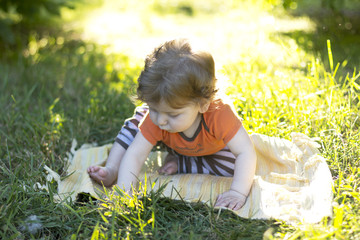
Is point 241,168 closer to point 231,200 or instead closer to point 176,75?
point 231,200

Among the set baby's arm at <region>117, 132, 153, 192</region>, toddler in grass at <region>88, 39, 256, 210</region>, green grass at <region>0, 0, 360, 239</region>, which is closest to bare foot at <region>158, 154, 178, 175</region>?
toddler in grass at <region>88, 39, 256, 210</region>

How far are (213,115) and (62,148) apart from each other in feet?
3.70

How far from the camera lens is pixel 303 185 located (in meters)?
2.25

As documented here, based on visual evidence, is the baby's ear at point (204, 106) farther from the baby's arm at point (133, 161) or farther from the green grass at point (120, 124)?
the green grass at point (120, 124)

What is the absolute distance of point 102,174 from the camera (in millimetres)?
2338

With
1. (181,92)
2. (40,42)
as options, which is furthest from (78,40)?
(181,92)

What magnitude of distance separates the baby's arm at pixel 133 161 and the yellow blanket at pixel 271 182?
4.1 inches

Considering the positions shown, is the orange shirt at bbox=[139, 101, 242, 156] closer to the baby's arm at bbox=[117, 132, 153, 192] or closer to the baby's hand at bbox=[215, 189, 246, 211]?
the baby's arm at bbox=[117, 132, 153, 192]

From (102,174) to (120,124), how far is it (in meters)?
0.73

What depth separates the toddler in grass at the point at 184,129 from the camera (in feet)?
6.44

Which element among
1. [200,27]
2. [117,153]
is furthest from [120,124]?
[200,27]

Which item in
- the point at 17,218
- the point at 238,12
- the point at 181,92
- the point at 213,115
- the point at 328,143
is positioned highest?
the point at 238,12

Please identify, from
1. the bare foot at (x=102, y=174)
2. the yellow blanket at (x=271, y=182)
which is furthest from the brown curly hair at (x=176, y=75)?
the bare foot at (x=102, y=174)

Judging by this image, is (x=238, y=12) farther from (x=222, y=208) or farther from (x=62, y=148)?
(x=222, y=208)
